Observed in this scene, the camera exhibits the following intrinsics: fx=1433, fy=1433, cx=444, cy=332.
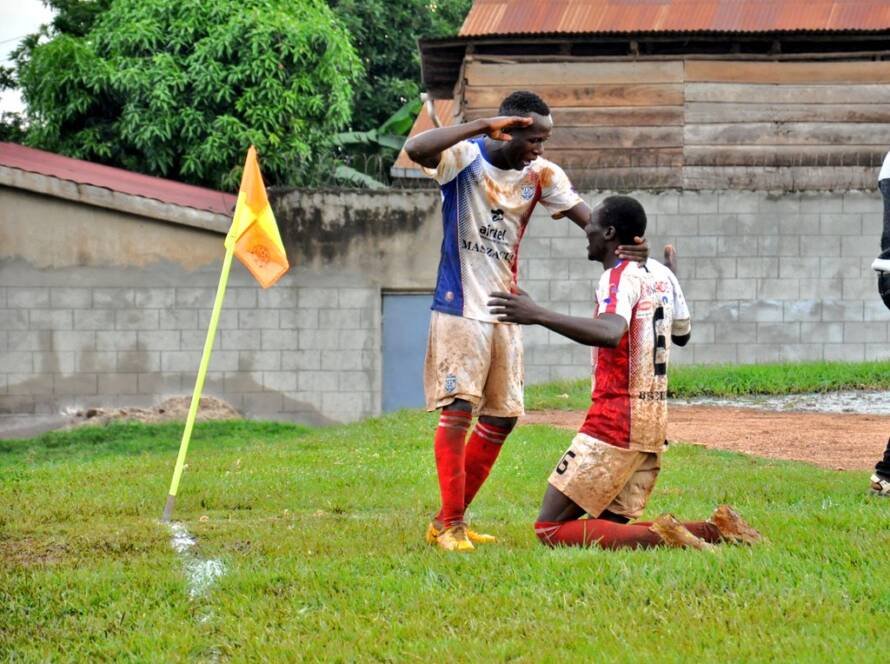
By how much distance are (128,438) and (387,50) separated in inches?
762

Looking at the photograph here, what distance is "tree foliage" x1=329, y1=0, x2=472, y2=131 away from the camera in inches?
1252

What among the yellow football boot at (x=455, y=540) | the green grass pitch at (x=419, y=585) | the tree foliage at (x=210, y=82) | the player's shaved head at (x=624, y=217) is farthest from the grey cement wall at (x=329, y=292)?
the player's shaved head at (x=624, y=217)

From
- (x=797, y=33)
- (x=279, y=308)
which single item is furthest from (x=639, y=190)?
(x=279, y=308)

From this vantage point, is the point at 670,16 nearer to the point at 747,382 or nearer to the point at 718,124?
the point at 718,124

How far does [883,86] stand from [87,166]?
428 inches

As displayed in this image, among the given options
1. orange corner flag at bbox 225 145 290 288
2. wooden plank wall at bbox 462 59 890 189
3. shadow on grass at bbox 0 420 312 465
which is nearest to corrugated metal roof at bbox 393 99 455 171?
wooden plank wall at bbox 462 59 890 189

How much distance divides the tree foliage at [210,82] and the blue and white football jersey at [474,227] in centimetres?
1444

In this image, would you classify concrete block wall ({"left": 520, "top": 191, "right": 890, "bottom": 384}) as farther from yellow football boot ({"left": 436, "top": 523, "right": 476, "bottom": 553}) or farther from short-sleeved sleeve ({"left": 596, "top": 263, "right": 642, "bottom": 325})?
short-sleeved sleeve ({"left": 596, "top": 263, "right": 642, "bottom": 325})

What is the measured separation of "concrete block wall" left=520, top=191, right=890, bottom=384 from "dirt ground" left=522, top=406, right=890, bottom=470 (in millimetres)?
2997

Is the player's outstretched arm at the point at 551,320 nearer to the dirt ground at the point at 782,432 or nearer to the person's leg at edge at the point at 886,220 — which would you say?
the person's leg at edge at the point at 886,220

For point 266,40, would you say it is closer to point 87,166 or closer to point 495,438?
point 87,166

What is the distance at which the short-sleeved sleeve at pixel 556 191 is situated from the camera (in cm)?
659

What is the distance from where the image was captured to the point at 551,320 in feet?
17.0

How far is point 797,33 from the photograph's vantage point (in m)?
18.4
